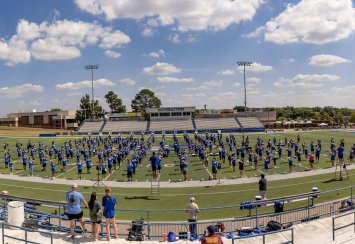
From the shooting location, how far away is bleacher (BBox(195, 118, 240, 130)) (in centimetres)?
7556

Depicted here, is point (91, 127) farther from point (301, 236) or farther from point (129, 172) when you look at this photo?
point (301, 236)

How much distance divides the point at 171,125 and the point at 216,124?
980 cm

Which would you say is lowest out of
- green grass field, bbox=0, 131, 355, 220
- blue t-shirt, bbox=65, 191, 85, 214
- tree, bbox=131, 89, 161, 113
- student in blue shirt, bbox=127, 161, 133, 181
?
green grass field, bbox=0, 131, 355, 220

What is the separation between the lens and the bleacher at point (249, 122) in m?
75.2

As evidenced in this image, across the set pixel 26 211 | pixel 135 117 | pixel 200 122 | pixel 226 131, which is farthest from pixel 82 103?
pixel 26 211

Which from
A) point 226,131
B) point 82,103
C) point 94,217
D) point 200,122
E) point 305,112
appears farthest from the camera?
point 305,112

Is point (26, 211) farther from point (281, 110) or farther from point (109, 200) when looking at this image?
point (281, 110)

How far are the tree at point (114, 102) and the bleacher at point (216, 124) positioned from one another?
1667 inches

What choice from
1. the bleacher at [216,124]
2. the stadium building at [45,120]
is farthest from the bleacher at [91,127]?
the bleacher at [216,124]

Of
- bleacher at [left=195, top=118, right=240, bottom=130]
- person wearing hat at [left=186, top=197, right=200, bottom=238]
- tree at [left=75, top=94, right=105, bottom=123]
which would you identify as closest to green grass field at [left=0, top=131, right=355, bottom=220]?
person wearing hat at [left=186, top=197, right=200, bottom=238]

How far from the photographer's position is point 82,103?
9769 cm

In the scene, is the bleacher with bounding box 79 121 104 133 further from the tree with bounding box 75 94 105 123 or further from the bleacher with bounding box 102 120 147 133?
the tree with bounding box 75 94 105 123

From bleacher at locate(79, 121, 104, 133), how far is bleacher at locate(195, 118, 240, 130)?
21414 millimetres

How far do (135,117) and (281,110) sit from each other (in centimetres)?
11572
